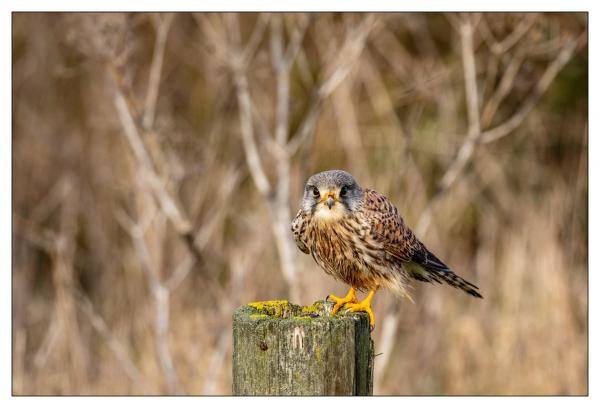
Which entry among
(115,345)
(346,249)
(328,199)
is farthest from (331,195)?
(115,345)

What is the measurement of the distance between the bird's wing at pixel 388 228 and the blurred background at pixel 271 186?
157 centimetres

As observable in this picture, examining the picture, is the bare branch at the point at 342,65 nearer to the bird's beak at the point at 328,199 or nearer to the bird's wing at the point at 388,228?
the bird's wing at the point at 388,228

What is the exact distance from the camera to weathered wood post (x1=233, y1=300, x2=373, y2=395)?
2748mm

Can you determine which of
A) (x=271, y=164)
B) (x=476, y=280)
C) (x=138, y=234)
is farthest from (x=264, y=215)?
(x=476, y=280)

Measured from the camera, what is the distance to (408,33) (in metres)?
9.56

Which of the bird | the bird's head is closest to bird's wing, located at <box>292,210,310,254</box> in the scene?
the bird

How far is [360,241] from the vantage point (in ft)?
14.1

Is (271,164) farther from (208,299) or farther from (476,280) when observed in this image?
(476,280)

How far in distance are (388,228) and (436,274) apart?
1.46ft

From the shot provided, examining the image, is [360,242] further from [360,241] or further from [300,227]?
[300,227]

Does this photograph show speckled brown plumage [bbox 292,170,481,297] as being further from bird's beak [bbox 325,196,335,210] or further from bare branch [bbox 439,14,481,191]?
bare branch [bbox 439,14,481,191]

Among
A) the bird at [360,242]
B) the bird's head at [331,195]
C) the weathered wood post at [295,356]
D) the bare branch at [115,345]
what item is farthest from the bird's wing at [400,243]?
the bare branch at [115,345]

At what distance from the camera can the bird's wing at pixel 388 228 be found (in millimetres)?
4316

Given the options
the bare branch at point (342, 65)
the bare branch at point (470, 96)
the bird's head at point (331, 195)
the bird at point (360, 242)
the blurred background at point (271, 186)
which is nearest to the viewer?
the bird's head at point (331, 195)
